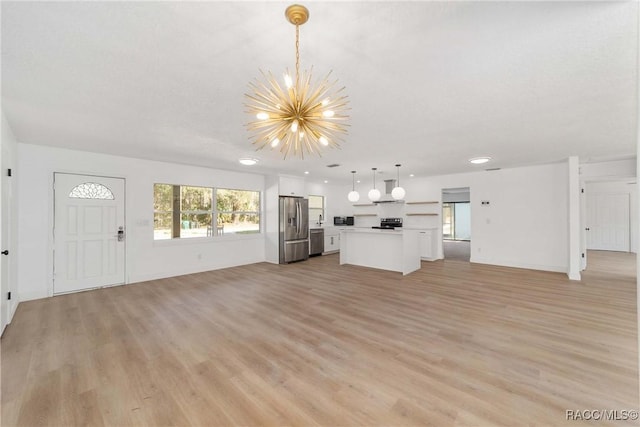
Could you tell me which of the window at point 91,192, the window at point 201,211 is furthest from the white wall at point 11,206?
the window at point 201,211

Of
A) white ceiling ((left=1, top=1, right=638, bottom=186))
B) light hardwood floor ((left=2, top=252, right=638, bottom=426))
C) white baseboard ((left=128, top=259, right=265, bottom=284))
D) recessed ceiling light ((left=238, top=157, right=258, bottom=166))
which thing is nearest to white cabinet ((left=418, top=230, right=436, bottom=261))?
light hardwood floor ((left=2, top=252, right=638, bottom=426))

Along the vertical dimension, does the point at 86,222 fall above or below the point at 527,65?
below

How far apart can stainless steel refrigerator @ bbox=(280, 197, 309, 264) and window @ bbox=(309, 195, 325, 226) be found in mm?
1530

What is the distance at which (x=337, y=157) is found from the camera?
515 centimetres

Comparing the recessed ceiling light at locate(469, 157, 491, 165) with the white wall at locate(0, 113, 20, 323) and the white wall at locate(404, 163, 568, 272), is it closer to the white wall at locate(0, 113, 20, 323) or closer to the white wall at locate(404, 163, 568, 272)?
the white wall at locate(404, 163, 568, 272)

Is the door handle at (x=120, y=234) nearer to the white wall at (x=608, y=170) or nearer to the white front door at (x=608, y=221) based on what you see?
the white wall at (x=608, y=170)

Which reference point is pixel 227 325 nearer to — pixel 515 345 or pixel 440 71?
pixel 515 345

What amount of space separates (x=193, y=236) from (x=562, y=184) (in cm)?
889

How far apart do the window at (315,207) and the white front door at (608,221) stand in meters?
9.03

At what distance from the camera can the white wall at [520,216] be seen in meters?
5.99

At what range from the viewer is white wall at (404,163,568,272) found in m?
5.99

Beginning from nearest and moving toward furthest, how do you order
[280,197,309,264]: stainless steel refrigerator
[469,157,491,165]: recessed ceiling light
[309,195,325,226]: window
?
1. [469,157,491,165]: recessed ceiling light
2. [280,197,309,264]: stainless steel refrigerator
3. [309,195,325,226]: window

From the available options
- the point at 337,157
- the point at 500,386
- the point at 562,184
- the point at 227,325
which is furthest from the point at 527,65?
the point at 562,184

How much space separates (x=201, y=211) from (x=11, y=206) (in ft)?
9.95
